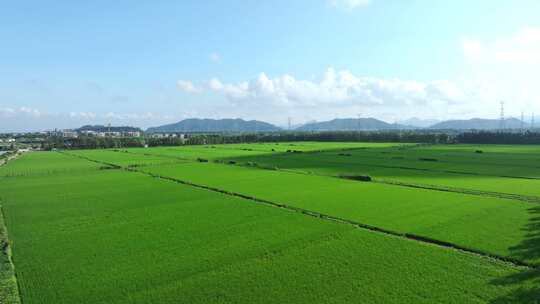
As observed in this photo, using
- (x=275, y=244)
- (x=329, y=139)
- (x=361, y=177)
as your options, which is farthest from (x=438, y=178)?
(x=329, y=139)

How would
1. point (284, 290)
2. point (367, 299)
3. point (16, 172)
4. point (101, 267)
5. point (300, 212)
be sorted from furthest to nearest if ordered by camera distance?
point (16, 172) < point (300, 212) < point (101, 267) < point (284, 290) < point (367, 299)

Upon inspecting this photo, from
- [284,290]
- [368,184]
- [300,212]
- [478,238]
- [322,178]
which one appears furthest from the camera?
[322,178]

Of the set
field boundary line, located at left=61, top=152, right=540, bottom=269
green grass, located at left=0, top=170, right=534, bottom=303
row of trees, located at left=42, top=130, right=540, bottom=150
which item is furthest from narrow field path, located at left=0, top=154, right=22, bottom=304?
row of trees, located at left=42, top=130, right=540, bottom=150

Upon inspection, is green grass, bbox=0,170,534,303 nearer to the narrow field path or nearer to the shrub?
the narrow field path

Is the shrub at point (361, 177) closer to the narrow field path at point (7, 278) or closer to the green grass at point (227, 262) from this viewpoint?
the green grass at point (227, 262)

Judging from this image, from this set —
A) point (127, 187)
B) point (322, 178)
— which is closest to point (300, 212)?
point (322, 178)

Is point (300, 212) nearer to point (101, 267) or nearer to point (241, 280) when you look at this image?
point (241, 280)
